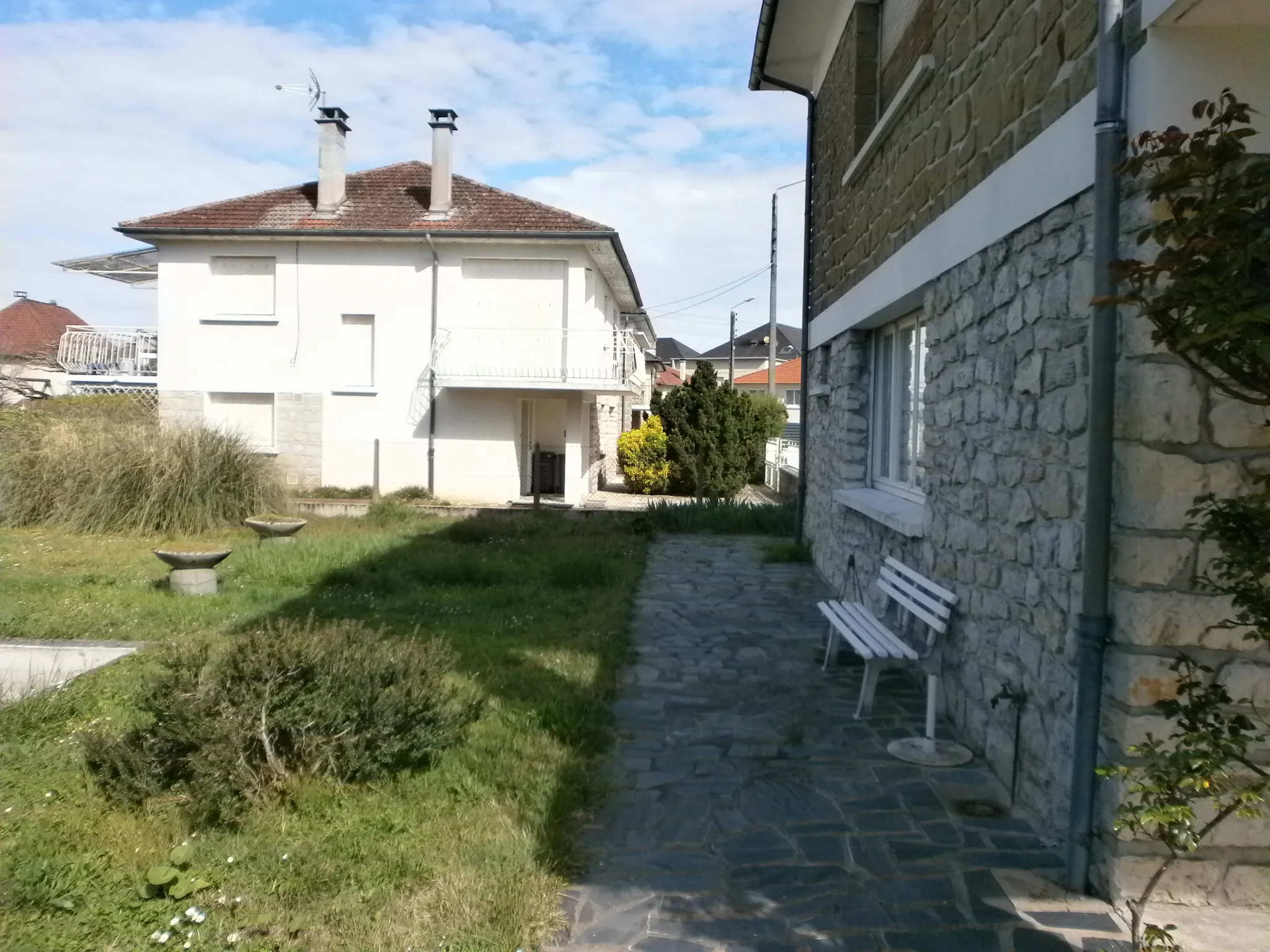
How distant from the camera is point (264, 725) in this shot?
159 inches

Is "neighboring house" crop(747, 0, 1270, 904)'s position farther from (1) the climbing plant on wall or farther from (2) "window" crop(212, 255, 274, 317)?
(2) "window" crop(212, 255, 274, 317)

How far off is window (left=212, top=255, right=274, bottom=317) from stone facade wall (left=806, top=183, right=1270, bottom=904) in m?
17.2

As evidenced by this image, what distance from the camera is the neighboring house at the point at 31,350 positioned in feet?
54.7

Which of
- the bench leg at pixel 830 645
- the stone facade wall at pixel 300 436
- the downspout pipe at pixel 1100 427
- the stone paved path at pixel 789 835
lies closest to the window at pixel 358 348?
the stone facade wall at pixel 300 436

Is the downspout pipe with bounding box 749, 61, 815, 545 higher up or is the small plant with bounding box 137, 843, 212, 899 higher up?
the downspout pipe with bounding box 749, 61, 815, 545

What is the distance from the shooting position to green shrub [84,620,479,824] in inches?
156

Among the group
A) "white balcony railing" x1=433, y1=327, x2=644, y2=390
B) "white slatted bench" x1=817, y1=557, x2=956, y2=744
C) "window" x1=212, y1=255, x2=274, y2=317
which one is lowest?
"white slatted bench" x1=817, y1=557, x2=956, y2=744

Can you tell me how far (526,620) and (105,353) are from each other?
18295mm

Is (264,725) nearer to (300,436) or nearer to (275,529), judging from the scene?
(275,529)

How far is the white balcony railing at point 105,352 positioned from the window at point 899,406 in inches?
736

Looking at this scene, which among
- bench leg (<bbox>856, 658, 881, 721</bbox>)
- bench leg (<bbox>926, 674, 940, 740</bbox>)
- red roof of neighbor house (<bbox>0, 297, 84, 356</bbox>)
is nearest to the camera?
bench leg (<bbox>926, 674, 940, 740</bbox>)

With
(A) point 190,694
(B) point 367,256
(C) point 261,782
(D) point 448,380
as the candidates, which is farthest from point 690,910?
(B) point 367,256

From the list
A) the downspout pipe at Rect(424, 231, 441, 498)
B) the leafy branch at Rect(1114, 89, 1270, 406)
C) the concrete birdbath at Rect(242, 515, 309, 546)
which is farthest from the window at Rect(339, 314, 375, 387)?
the leafy branch at Rect(1114, 89, 1270, 406)

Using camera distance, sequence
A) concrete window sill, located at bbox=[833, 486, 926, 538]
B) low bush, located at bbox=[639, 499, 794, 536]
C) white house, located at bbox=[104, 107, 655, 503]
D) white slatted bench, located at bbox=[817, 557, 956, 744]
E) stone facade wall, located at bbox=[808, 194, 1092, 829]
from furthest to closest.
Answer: white house, located at bbox=[104, 107, 655, 503]
low bush, located at bbox=[639, 499, 794, 536]
concrete window sill, located at bbox=[833, 486, 926, 538]
white slatted bench, located at bbox=[817, 557, 956, 744]
stone facade wall, located at bbox=[808, 194, 1092, 829]
